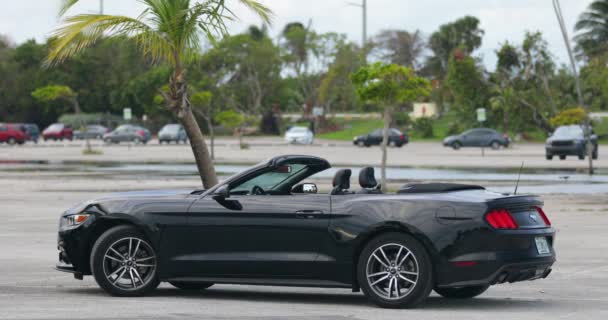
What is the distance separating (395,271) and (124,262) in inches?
96.9

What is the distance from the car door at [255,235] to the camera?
10.3 metres

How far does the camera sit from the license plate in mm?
10148

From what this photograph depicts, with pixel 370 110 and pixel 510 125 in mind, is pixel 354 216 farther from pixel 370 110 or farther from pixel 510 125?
pixel 370 110

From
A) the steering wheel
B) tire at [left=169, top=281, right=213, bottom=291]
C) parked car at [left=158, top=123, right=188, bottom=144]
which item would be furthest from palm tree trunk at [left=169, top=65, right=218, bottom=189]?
parked car at [left=158, top=123, right=188, bottom=144]

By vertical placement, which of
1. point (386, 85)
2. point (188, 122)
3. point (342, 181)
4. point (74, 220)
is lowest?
point (74, 220)

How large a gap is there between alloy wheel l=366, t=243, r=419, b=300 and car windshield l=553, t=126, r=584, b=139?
4175cm

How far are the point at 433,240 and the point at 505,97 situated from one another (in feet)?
242

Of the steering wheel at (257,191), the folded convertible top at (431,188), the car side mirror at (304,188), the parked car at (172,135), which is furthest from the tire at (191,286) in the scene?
the parked car at (172,135)

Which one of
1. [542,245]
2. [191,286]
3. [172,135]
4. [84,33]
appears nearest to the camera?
[542,245]

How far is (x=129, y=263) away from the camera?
10.8 meters

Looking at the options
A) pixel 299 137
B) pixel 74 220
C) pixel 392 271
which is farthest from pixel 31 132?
pixel 392 271

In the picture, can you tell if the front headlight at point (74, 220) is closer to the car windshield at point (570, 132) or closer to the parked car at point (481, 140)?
the car windshield at point (570, 132)

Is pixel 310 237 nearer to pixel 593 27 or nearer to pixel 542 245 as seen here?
pixel 542 245

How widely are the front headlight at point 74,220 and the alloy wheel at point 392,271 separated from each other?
105 inches
